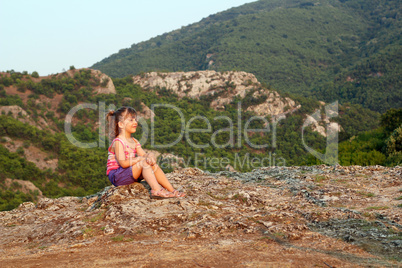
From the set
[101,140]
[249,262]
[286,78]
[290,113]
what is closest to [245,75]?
[290,113]

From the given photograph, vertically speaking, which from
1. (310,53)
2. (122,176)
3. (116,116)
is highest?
(310,53)

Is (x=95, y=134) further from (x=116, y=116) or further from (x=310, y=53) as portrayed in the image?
(x=310, y=53)

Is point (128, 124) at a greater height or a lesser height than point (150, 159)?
greater

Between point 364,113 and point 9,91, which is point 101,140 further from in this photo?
point 364,113

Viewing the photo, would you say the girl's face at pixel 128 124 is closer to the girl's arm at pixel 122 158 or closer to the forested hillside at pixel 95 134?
the girl's arm at pixel 122 158

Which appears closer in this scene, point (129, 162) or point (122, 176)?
point (129, 162)

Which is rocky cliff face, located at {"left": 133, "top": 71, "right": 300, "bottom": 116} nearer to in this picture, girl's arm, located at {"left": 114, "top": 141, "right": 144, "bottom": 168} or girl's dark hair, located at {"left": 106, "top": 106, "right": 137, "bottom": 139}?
girl's dark hair, located at {"left": 106, "top": 106, "right": 137, "bottom": 139}

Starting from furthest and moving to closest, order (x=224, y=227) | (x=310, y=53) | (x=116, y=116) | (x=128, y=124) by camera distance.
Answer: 1. (x=310, y=53)
2. (x=116, y=116)
3. (x=128, y=124)
4. (x=224, y=227)

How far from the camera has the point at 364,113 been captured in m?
70.9

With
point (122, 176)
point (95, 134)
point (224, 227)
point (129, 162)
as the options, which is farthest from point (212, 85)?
point (224, 227)

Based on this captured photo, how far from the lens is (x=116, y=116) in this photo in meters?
7.59

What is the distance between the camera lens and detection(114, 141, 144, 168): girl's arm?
23.7ft

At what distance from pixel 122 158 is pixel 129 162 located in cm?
18

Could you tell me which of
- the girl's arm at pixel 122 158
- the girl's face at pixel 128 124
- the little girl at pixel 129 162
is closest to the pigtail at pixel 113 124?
the little girl at pixel 129 162
